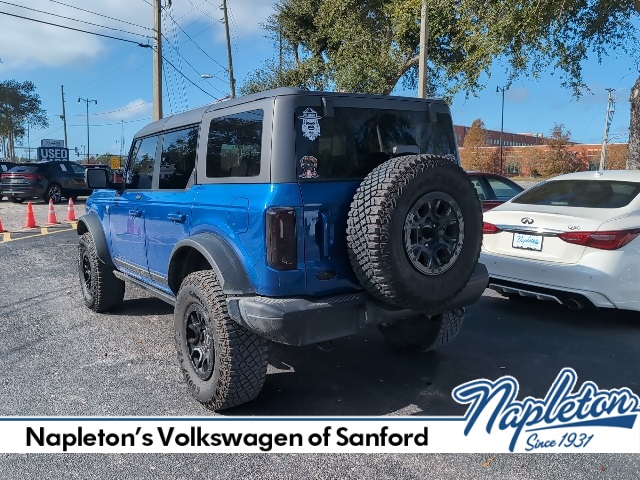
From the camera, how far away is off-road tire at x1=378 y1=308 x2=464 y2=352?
13.9 feet

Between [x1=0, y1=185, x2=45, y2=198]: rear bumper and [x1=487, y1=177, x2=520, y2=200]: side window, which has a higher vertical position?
[x1=487, y1=177, x2=520, y2=200]: side window

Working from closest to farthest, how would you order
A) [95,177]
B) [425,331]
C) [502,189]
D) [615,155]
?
[425,331] < [95,177] < [502,189] < [615,155]

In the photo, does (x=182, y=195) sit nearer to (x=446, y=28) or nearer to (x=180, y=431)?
(x=180, y=431)

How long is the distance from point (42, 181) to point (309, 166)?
18.2m

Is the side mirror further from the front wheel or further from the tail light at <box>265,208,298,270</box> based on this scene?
the front wheel

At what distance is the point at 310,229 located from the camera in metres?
3.07

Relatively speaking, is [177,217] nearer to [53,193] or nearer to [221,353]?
[221,353]

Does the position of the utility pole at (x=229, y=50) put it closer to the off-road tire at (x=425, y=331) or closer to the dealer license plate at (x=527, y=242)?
the dealer license plate at (x=527, y=242)

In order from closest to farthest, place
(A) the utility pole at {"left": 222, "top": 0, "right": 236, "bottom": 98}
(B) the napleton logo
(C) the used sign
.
A: (B) the napleton logo → (A) the utility pole at {"left": 222, "top": 0, "right": 236, "bottom": 98} → (C) the used sign

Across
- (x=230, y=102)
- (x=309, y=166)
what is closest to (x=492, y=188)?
(x=230, y=102)

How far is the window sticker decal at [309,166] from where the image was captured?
3121mm

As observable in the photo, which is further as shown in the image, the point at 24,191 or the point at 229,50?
the point at 229,50

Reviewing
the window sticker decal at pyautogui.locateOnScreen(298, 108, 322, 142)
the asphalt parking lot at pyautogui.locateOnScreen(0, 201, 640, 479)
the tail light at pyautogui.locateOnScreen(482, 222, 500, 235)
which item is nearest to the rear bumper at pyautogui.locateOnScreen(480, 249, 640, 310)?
the asphalt parking lot at pyautogui.locateOnScreen(0, 201, 640, 479)

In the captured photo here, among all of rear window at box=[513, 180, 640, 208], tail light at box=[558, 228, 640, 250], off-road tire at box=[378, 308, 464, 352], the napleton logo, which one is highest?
rear window at box=[513, 180, 640, 208]
